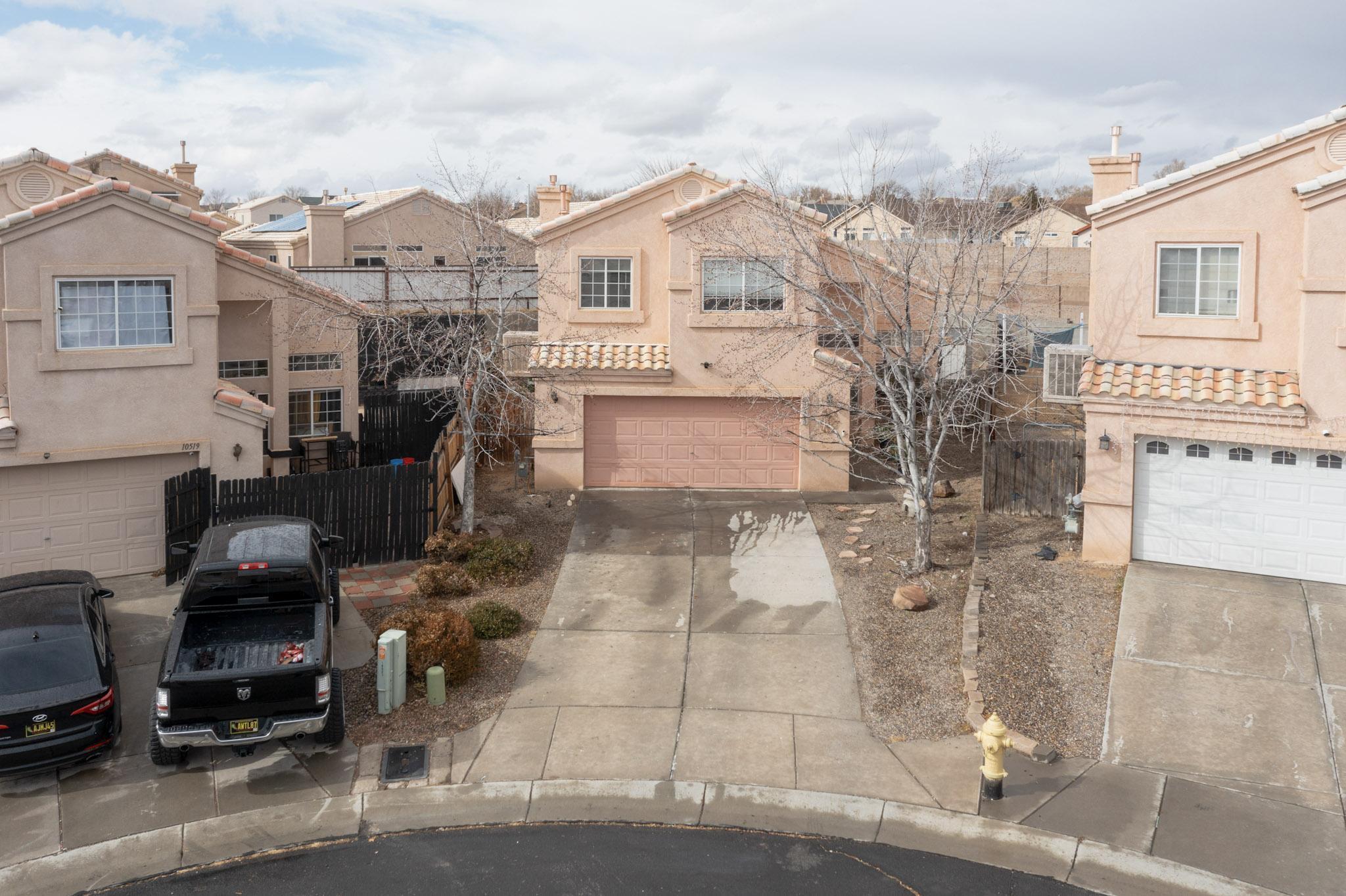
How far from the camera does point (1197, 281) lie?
1688cm

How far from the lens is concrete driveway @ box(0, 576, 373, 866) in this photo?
1039 cm

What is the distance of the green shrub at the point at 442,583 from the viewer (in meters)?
16.1

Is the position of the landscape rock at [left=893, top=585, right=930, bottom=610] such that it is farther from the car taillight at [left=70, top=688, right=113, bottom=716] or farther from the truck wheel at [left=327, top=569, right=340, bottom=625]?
the car taillight at [left=70, top=688, right=113, bottom=716]

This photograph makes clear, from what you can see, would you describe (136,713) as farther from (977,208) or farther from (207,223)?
(977,208)

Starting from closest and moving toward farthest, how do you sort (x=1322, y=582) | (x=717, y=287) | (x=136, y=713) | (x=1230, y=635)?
(x=136, y=713) → (x=1230, y=635) → (x=1322, y=582) → (x=717, y=287)

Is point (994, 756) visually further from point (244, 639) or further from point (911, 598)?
point (244, 639)

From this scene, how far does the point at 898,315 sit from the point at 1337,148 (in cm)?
736

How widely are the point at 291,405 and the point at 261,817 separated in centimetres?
1412

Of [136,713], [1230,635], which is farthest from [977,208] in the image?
[136,713]

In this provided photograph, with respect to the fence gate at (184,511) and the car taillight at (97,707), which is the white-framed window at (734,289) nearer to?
the fence gate at (184,511)

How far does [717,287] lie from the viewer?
22047 mm

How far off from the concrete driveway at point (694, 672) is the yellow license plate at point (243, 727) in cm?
220

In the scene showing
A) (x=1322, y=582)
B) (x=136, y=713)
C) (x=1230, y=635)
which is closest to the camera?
(x=136, y=713)

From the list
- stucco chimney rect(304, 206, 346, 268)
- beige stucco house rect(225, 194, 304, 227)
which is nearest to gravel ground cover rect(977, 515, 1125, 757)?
stucco chimney rect(304, 206, 346, 268)
